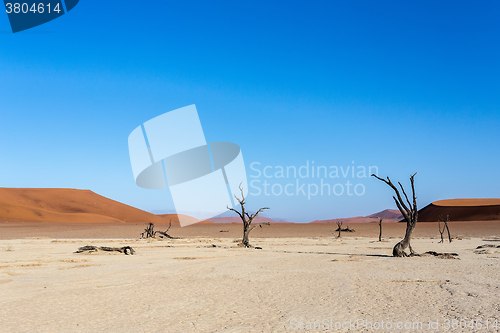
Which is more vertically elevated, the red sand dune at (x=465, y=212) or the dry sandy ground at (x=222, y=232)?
the red sand dune at (x=465, y=212)

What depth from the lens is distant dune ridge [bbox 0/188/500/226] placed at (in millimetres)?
87188

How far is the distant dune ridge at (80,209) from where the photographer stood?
87188 millimetres

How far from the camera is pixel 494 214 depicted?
8950 cm

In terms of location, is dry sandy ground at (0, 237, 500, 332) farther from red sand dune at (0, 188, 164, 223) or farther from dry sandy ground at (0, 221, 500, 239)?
red sand dune at (0, 188, 164, 223)

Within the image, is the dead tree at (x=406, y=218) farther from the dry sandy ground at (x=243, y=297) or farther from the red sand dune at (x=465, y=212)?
the red sand dune at (x=465, y=212)

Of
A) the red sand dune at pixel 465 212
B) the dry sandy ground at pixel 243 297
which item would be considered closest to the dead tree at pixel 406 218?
the dry sandy ground at pixel 243 297

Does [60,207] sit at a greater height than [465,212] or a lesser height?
greater

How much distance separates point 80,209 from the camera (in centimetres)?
11462

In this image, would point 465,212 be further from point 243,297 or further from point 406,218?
point 243,297

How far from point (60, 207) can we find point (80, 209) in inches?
223

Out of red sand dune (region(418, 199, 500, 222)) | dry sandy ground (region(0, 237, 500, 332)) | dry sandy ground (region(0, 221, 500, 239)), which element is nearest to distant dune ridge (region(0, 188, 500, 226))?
red sand dune (region(418, 199, 500, 222))

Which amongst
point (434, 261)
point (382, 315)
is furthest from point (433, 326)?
point (434, 261)

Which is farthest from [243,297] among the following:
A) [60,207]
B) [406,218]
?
[60,207]

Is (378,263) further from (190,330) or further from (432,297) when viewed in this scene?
(190,330)
